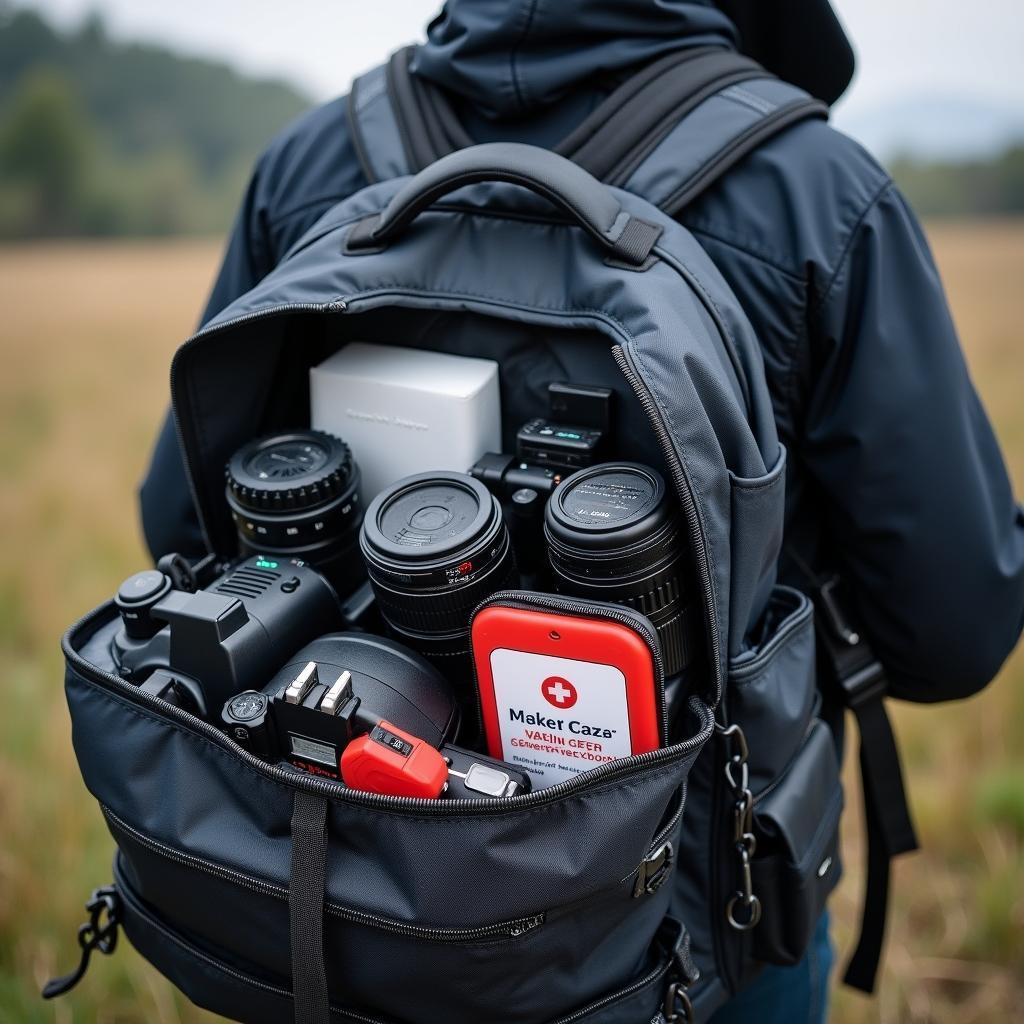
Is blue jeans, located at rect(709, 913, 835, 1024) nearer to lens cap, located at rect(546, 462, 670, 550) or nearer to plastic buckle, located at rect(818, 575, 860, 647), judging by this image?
plastic buckle, located at rect(818, 575, 860, 647)

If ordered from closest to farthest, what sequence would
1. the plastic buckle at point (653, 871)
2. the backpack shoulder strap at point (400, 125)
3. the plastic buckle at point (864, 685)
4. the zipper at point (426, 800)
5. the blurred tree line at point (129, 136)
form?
the zipper at point (426, 800) < the plastic buckle at point (653, 871) < the backpack shoulder strap at point (400, 125) < the plastic buckle at point (864, 685) < the blurred tree line at point (129, 136)

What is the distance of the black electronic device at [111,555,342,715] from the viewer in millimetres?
1177

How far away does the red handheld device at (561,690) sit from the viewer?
1048 millimetres

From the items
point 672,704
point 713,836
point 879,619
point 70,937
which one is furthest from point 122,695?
point 70,937

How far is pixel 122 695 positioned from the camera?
3.88 feet

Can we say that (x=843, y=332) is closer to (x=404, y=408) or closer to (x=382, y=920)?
(x=404, y=408)

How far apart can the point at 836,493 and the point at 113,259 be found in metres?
10.0

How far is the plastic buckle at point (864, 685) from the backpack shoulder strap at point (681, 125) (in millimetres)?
828

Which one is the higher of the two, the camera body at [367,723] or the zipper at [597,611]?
the zipper at [597,611]

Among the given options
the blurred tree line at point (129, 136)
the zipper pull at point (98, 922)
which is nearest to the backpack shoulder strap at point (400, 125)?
the zipper pull at point (98, 922)

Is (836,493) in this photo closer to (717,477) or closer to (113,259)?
(717,477)

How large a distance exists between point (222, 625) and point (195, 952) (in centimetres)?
46

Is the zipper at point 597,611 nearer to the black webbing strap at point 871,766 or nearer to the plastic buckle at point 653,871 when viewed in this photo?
the plastic buckle at point 653,871

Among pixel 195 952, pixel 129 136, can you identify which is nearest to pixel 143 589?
pixel 195 952
